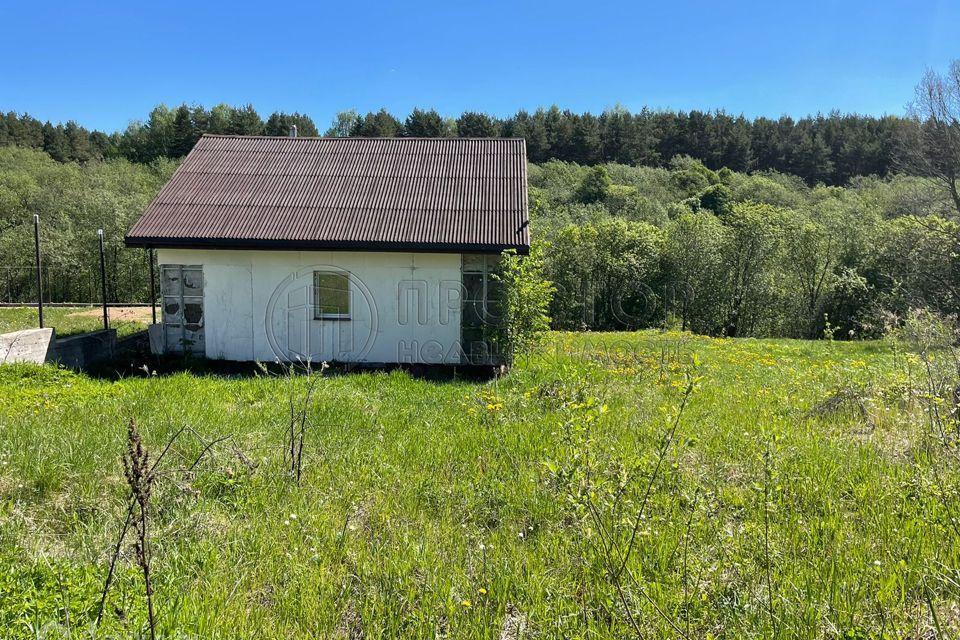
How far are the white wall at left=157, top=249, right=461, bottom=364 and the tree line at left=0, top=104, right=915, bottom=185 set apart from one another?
37.9 m

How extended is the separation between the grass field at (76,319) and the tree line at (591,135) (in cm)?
2698

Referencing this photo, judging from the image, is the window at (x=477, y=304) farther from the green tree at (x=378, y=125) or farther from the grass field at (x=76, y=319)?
the green tree at (x=378, y=125)

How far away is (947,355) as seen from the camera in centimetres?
600

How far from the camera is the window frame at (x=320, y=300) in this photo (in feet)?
33.3

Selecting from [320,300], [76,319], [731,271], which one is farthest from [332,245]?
[731,271]

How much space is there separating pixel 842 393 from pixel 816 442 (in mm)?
2000

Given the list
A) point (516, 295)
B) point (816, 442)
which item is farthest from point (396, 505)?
point (516, 295)

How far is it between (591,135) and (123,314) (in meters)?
52.7

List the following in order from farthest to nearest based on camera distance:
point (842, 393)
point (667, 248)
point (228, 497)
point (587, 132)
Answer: point (587, 132) < point (667, 248) < point (842, 393) < point (228, 497)

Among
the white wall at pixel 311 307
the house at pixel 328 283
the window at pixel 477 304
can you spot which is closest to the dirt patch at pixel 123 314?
the house at pixel 328 283

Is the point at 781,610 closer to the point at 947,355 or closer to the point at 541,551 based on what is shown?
the point at 541,551

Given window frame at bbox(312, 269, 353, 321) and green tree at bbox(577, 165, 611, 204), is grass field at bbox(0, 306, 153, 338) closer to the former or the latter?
window frame at bbox(312, 269, 353, 321)

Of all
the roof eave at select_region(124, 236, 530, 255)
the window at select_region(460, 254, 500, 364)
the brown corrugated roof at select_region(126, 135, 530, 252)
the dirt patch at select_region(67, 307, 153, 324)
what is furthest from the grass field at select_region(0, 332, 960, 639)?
the dirt patch at select_region(67, 307, 153, 324)

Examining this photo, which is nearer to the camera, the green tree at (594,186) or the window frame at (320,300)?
the window frame at (320,300)
